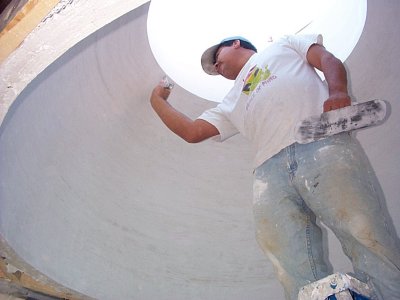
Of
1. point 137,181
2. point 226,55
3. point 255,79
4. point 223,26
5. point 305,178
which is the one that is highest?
point 223,26

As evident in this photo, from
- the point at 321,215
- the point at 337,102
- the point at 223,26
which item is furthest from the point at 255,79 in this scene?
the point at 223,26

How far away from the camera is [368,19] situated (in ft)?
7.97

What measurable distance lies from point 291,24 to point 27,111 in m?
2.29

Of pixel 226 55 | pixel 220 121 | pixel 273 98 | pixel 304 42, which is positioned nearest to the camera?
pixel 273 98

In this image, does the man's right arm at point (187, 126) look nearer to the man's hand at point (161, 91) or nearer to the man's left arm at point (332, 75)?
the man's hand at point (161, 91)

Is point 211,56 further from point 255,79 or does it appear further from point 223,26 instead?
point 223,26

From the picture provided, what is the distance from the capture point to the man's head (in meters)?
2.29

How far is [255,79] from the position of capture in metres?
1.99

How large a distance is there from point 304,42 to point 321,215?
2.69ft

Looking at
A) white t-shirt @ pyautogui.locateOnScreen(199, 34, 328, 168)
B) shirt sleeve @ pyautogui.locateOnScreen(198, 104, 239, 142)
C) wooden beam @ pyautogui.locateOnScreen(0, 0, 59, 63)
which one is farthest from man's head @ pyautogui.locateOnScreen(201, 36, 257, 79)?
wooden beam @ pyautogui.locateOnScreen(0, 0, 59, 63)

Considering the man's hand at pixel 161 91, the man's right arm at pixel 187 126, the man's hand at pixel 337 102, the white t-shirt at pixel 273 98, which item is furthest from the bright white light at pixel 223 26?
the man's hand at pixel 337 102

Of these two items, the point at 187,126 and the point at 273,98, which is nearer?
the point at 273,98

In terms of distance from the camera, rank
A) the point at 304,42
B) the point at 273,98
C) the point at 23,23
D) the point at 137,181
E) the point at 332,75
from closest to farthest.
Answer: the point at 23,23 < the point at 332,75 < the point at 273,98 < the point at 304,42 < the point at 137,181

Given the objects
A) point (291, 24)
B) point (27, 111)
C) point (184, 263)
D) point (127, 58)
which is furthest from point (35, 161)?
point (291, 24)
